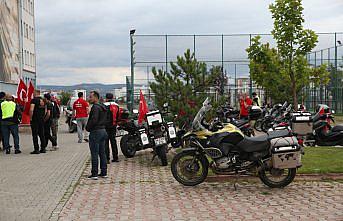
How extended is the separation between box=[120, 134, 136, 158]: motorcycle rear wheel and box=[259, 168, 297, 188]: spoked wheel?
493 cm

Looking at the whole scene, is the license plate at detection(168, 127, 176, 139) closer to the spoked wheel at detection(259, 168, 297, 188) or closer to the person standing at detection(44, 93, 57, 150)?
the spoked wheel at detection(259, 168, 297, 188)

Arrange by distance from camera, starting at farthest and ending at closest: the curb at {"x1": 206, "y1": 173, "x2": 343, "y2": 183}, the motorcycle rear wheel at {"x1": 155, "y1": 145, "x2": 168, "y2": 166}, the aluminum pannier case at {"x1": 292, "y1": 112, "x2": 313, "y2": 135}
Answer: the aluminum pannier case at {"x1": 292, "y1": 112, "x2": 313, "y2": 135} → the motorcycle rear wheel at {"x1": 155, "y1": 145, "x2": 168, "y2": 166} → the curb at {"x1": 206, "y1": 173, "x2": 343, "y2": 183}

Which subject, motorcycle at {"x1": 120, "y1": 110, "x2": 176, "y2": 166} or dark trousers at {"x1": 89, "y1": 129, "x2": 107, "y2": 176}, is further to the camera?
motorcycle at {"x1": 120, "y1": 110, "x2": 176, "y2": 166}

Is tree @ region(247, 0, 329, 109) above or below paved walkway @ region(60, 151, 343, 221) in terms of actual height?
above

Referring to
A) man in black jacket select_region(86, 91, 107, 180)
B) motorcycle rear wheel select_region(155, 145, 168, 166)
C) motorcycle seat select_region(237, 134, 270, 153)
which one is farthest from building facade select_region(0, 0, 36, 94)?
motorcycle seat select_region(237, 134, 270, 153)

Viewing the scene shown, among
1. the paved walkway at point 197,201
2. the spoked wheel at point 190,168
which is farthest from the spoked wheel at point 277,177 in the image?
the spoked wheel at point 190,168

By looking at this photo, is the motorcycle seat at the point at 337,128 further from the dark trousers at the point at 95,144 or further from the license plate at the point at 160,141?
the dark trousers at the point at 95,144

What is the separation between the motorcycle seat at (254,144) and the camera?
8.46 meters

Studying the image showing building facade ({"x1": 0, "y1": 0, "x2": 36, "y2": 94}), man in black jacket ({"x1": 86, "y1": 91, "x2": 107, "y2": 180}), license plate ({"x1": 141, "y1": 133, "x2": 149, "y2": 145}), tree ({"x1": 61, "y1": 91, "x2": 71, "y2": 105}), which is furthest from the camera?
tree ({"x1": 61, "y1": 91, "x2": 71, "y2": 105})

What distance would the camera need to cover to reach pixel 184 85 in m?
12.9

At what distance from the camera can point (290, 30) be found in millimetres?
17812

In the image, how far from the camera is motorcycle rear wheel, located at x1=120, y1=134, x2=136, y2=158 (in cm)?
1270

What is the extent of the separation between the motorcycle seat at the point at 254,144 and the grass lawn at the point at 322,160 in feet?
5.50

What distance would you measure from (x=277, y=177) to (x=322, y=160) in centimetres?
307
